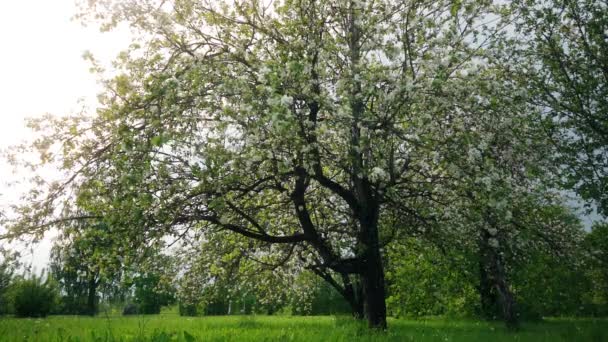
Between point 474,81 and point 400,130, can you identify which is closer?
point 474,81

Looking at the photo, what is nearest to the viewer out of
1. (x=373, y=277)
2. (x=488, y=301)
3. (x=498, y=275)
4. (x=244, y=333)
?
(x=244, y=333)

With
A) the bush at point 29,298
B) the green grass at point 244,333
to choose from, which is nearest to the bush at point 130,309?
the bush at point 29,298

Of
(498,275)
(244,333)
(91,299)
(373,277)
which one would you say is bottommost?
(244,333)

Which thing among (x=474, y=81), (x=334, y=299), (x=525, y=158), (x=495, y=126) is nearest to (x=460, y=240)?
(x=525, y=158)

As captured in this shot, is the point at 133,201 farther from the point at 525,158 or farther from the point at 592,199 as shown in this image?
the point at 592,199

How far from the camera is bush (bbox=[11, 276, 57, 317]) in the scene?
3192 centimetres

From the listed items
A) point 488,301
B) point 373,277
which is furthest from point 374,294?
point 488,301

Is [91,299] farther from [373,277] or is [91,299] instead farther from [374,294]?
[373,277]

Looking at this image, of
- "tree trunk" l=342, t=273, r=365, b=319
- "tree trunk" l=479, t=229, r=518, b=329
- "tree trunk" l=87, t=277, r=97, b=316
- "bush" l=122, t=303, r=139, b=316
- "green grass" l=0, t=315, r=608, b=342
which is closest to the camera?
"green grass" l=0, t=315, r=608, b=342

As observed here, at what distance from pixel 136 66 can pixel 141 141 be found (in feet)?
6.15

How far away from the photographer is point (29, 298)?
105 ft

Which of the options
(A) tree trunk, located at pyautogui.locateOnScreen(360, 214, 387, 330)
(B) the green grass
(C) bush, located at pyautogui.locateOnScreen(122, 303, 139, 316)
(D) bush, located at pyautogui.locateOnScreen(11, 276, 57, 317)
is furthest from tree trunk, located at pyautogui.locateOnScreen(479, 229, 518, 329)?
(C) bush, located at pyautogui.locateOnScreen(122, 303, 139, 316)

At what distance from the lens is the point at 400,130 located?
9859 mm

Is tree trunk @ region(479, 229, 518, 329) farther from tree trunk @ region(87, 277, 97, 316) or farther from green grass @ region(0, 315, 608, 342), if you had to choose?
tree trunk @ region(87, 277, 97, 316)
